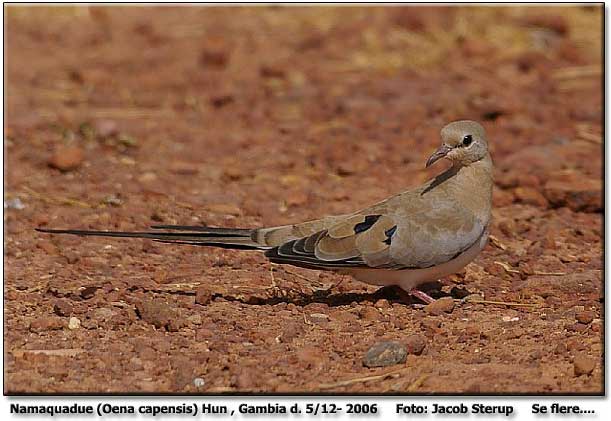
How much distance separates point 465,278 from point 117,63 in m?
5.80

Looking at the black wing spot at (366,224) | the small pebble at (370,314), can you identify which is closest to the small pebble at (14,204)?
the black wing spot at (366,224)

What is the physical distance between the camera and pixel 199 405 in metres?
4.43

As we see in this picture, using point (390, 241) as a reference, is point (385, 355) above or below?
below

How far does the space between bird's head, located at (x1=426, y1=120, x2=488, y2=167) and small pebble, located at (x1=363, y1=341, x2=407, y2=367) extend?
1140 millimetres

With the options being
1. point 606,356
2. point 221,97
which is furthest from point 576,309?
point 221,97

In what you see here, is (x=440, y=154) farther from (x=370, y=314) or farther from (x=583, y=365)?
(x=583, y=365)

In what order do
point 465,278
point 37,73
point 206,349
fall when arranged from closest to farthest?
point 206,349, point 465,278, point 37,73

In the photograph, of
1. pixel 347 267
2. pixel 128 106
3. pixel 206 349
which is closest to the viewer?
pixel 206 349

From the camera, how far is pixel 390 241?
17.5 ft

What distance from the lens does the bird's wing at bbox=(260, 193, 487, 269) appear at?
17.4ft

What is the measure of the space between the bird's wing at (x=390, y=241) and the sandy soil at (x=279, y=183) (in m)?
0.26

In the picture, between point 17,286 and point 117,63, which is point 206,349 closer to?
point 17,286

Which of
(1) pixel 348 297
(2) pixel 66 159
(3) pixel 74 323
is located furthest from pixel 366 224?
(2) pixel 66 159

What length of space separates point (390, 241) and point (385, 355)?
0.78 metres
